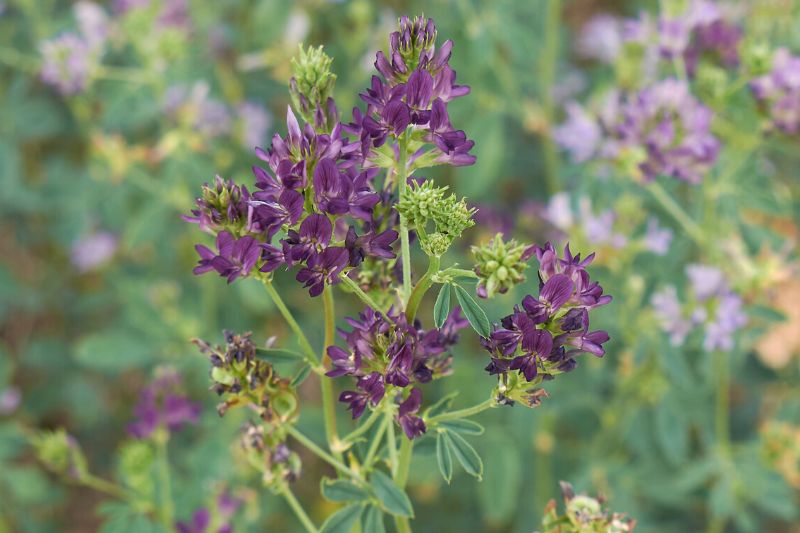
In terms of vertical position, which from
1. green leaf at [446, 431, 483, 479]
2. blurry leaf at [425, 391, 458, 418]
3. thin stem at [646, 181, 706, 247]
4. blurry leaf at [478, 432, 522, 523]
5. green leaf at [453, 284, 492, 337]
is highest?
thin stem at [646, 181, 706, 247]

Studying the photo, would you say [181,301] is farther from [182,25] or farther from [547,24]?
[547,24]

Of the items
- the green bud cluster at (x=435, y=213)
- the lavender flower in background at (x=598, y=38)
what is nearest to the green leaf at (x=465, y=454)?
the green bud cluster at (x=435, y=213)

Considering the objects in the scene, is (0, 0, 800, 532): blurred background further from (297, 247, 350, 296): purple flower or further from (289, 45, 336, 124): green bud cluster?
(289, 45, 336, 124): green bud cluster

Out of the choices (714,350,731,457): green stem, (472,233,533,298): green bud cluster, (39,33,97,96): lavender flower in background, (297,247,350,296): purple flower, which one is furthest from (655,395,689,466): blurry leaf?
(39,33,97,96): lavender flower in background

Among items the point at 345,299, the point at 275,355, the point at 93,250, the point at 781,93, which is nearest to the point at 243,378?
the point at 275,355

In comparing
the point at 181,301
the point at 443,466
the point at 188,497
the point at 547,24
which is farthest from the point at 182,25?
the point at 443,466

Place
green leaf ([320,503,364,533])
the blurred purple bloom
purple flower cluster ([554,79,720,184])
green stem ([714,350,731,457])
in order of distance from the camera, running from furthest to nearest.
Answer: green stem ([714,350,731,457])
the blurred purple bloom
purple flower cluster ([554,79,720,184])
green leaf ([320,503,364,533])
